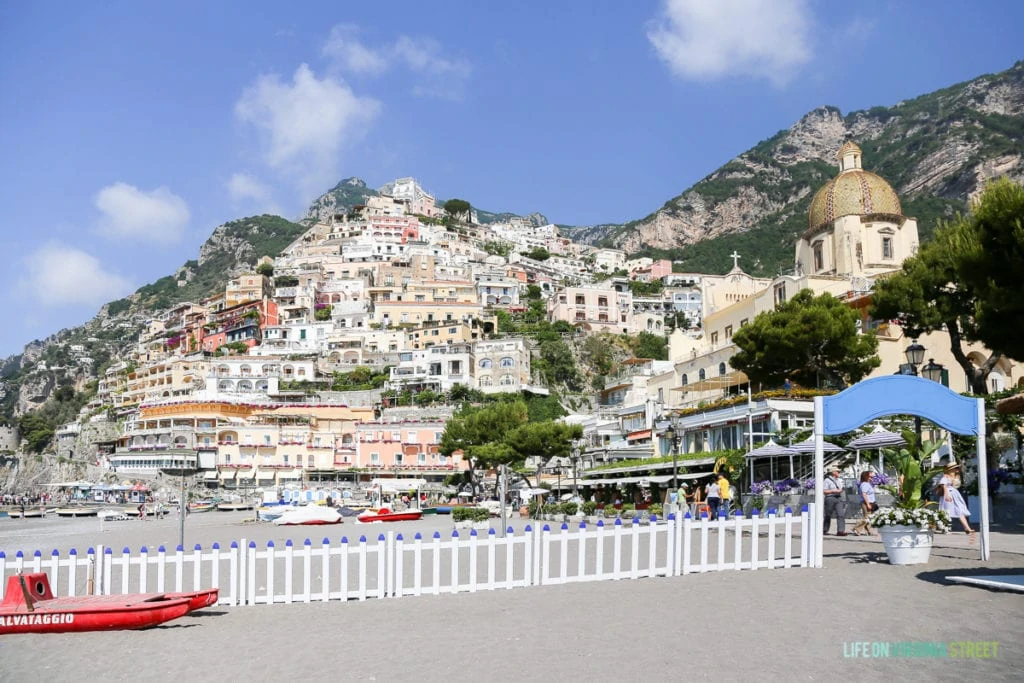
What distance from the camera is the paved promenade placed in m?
7.11

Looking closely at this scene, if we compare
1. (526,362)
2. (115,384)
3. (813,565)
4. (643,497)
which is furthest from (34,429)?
(813,565)

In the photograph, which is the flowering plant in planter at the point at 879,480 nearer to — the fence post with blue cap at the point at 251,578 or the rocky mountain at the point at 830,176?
the fence post with blue cap at the point at 251,578

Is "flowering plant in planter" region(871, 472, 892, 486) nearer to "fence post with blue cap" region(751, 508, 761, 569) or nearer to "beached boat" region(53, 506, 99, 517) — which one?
"fence post with blue cap" region(751, 508, 761, 569)

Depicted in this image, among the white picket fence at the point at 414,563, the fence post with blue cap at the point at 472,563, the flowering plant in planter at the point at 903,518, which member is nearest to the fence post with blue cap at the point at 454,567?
the white picket fence at the point at 414,563

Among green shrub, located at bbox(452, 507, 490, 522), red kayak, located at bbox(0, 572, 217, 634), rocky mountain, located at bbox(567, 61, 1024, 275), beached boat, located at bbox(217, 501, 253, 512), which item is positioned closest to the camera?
red kayak, located at bbox(0, 572, 217, 634)

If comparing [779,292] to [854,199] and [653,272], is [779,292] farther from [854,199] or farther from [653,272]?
[653,272]

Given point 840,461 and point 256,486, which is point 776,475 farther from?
point 256,486

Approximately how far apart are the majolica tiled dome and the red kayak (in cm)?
4285

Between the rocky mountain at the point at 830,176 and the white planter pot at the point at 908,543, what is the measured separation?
109233 mm

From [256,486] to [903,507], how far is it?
228ft

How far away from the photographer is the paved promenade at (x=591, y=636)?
7105 millimetres

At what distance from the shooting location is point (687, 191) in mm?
191375

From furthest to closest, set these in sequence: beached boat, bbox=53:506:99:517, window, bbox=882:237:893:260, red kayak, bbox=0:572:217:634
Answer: beached boat, bbox=53:506:99:517
window, bbox=882:237:893:260
red kayak, bbox=0:572:217:634

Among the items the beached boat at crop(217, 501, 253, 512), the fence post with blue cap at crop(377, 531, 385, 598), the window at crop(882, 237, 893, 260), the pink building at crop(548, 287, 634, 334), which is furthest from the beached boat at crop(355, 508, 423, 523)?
the pink building at crop(548, 287, 634, 334)
